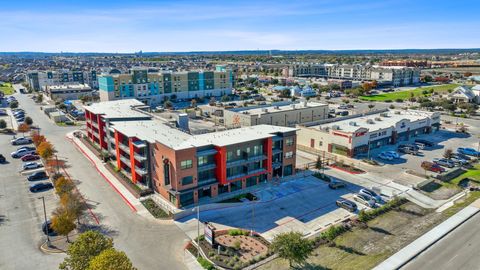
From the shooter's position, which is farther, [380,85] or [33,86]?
[380,85]

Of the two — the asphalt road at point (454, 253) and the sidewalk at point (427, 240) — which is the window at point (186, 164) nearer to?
the sidewalk at point (427, 240)

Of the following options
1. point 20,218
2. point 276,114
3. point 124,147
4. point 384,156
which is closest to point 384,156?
point 384,156

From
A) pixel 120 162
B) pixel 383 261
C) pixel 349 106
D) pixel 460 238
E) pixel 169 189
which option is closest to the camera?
pixel 383 261

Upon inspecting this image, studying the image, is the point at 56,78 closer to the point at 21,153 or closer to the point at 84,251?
the point at 21,153

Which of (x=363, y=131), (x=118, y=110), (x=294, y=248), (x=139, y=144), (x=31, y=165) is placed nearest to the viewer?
(x=294, y=248)

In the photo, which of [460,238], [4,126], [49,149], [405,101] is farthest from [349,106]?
[4,126]

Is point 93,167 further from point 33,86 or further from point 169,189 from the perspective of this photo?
point 33,86

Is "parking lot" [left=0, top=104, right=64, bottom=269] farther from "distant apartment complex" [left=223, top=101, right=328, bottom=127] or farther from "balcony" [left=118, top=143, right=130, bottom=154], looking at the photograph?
"distant apartment complex" [left=223, top=101, right=328, bottom=127]
